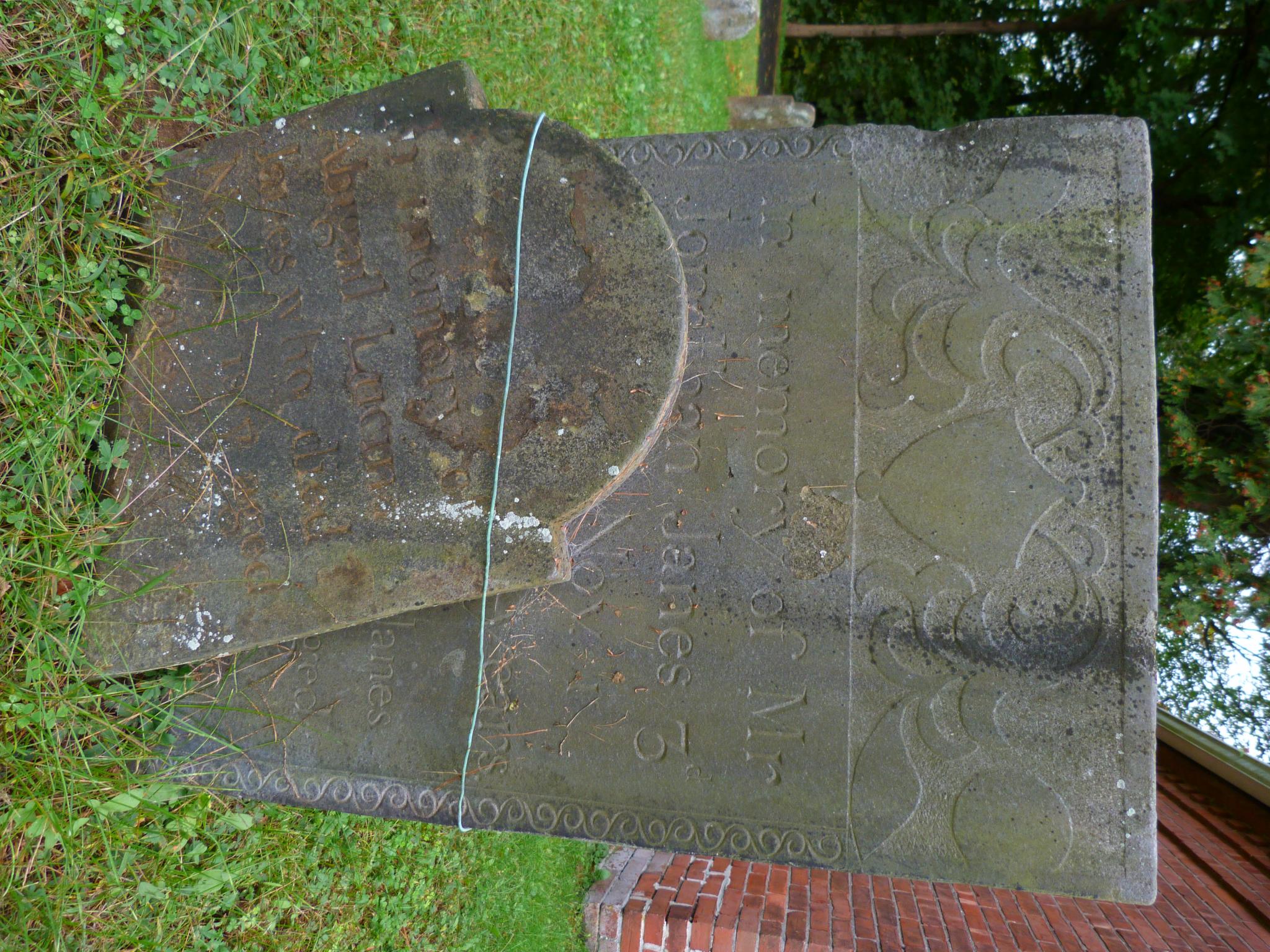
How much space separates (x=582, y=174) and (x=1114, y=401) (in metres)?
1.68

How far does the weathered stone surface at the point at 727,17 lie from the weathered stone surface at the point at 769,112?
2.61 ft

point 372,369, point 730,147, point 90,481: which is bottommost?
point 90,481

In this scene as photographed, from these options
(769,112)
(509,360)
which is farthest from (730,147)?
(769,112)

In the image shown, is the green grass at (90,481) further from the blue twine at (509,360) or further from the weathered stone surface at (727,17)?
the weathered stone surface at (727,17)

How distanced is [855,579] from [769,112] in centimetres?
554

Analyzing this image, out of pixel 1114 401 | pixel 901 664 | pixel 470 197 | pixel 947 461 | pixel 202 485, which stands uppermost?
pixel 470 197

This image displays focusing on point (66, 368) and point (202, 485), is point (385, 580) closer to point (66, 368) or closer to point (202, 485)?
point (202, 485)

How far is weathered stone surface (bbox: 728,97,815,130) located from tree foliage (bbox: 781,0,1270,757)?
1.63m

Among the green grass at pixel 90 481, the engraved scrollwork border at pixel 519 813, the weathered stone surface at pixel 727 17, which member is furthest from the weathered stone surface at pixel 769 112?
the engraved scrollwork border at pixel 519 813

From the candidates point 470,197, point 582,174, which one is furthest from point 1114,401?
point 470,197

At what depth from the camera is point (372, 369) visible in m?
2.35

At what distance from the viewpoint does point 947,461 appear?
2.51 m

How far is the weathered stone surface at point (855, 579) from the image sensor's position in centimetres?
240

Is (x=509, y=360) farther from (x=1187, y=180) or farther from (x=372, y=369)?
(x=1187, y=180)
